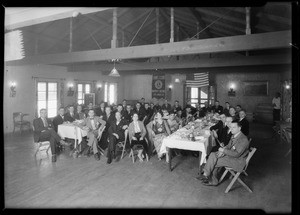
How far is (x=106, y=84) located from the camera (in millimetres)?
14070

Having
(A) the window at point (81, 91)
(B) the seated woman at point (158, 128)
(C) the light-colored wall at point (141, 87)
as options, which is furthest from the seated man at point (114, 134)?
(C) the light-colored wall at point (141, 87)

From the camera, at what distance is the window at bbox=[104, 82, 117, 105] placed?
14.1 meters

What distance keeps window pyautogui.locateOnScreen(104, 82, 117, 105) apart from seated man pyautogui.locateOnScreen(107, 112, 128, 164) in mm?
8490

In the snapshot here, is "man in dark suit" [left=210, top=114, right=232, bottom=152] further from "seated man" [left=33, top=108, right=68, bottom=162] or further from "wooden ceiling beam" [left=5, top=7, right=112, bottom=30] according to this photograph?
"seated man" [left=33, top=108, right=68, bottom=162]

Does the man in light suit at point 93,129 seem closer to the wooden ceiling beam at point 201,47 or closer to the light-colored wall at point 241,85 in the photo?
the wooden ceiling beam at point 201,47

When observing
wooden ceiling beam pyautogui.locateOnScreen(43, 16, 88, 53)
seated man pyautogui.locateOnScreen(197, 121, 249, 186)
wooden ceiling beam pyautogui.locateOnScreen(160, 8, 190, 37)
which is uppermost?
wooden ceiling beam pyautogui.locateOnScreen(160, 8, 190, 37)

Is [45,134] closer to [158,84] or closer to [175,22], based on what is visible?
[175,22]

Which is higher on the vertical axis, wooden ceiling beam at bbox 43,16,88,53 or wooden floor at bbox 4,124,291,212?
wooden ceiling beam at bbox 43,16,88,53

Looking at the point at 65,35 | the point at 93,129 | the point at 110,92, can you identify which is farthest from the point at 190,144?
the point at 110,92

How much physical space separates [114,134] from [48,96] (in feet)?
20.5

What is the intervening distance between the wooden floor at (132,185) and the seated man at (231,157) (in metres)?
0.25

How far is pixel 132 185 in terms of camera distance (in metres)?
3.95

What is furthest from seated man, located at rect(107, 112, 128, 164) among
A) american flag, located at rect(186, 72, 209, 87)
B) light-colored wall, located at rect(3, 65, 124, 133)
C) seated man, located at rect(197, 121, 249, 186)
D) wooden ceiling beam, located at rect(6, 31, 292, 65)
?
american flag, located at rect(186, 72, 209, 87)
